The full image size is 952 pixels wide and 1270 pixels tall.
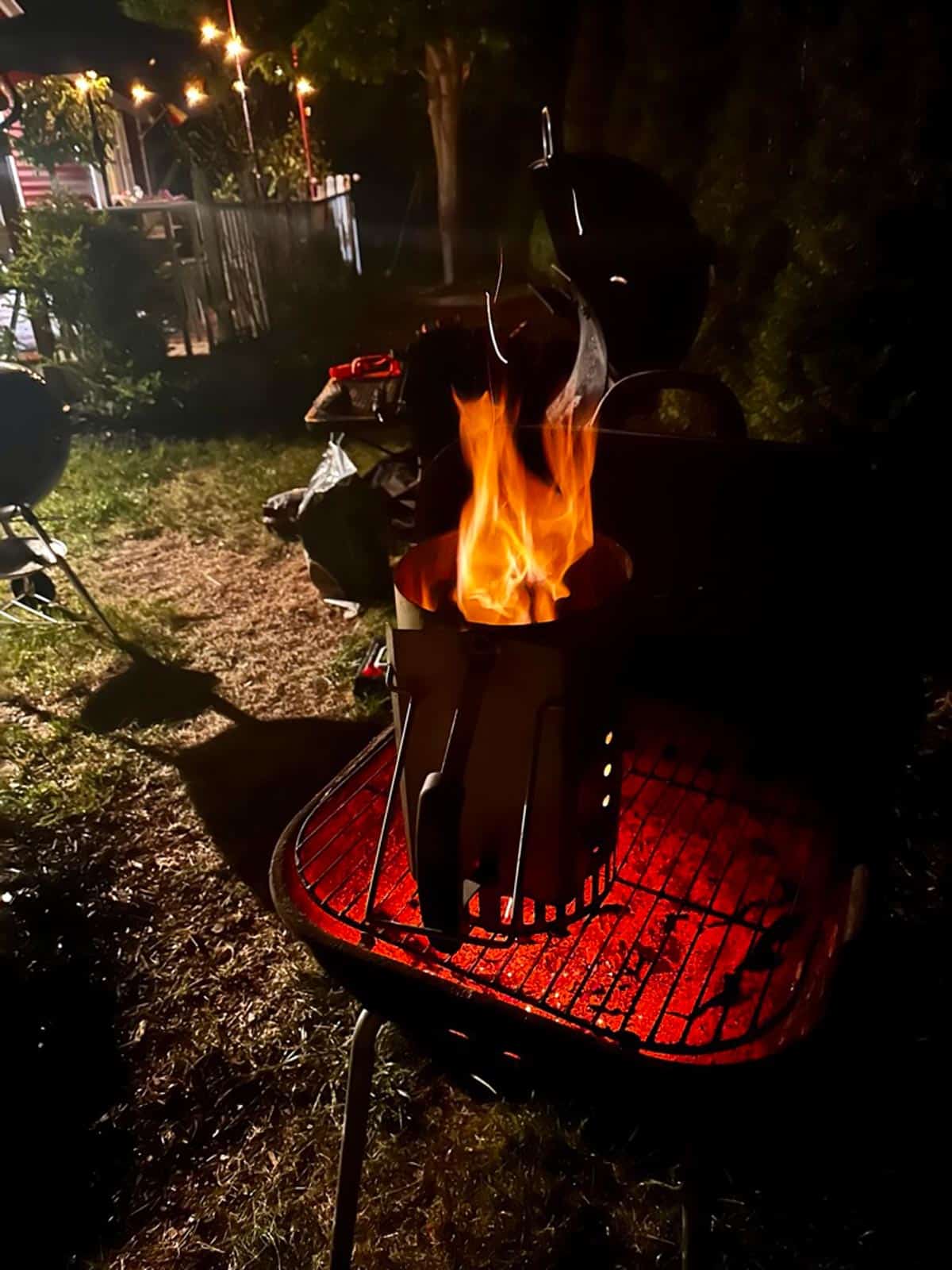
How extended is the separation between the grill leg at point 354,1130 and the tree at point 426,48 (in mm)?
11199

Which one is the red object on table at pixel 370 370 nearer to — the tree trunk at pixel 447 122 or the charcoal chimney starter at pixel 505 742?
the charcoal chimney starter at pixel 505 742

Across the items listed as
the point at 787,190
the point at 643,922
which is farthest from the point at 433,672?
the point at 787,190

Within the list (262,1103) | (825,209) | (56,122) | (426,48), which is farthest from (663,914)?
(56,122)

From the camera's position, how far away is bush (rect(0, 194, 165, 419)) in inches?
357

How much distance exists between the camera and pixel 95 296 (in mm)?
9227

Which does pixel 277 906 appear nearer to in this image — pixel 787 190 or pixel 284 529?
pixel 787 190

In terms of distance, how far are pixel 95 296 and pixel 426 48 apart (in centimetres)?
825

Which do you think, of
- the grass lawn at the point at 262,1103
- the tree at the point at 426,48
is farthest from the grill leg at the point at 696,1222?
the tree at the point at 426,48

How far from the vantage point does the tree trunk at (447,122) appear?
1420cm

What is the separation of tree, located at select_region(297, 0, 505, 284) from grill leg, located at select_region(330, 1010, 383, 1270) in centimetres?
1120

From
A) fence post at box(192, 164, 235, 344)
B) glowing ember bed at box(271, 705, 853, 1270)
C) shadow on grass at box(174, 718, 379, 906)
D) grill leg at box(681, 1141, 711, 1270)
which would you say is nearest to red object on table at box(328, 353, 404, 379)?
shadow on grass at box(174, 718, 379, 906)

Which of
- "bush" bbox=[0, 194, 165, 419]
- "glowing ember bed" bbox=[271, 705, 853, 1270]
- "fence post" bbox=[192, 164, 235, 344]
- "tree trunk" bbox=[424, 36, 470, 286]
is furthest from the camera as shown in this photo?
"tree trunk" bbox=[424, 36, 470, 286]

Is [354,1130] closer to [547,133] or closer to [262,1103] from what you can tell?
[262,1103]

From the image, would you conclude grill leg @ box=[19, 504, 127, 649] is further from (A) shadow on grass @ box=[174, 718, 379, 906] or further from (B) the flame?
(B) the flame
